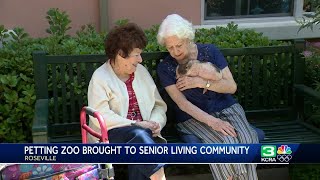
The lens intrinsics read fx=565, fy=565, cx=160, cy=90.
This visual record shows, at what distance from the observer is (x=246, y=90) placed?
14.3 ft

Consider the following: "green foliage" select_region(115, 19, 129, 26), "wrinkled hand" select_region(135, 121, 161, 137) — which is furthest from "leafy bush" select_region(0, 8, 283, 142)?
"wrinkled hand" select_region(135, 121, 161, 137)

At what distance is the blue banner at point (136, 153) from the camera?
270 centimetres

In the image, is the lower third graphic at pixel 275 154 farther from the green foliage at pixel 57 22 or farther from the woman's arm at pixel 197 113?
the green foliage at pixel 57 22

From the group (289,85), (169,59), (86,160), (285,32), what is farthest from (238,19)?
(86,160)

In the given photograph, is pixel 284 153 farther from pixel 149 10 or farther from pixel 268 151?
pixel 149 10

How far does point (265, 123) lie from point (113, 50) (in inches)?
55.1

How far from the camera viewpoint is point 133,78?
12.5ft

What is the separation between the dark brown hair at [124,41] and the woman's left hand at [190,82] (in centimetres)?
37

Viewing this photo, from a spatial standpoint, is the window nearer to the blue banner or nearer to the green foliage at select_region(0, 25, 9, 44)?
the green foliage at select_region(0, 25, 9, 44)

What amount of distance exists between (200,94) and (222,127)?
0.31 meters

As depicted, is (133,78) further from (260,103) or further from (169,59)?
(260,103)

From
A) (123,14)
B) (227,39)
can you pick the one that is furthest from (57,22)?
(227,39)

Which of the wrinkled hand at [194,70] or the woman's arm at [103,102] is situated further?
the wrinkled hand at [194,70]

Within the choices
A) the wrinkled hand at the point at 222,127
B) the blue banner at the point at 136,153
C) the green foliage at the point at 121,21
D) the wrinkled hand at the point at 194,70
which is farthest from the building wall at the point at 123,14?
the blue banner at the point at 136,153
